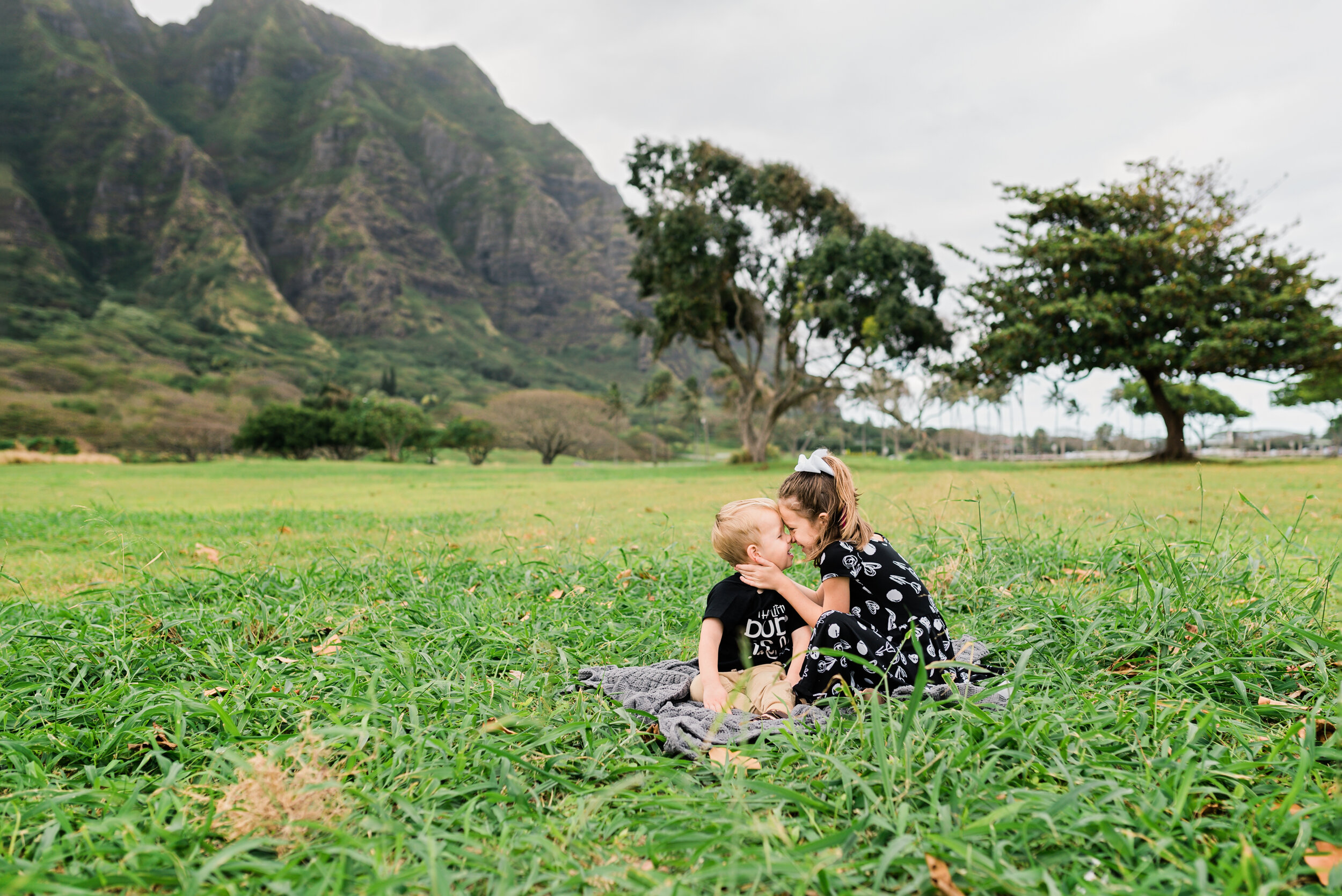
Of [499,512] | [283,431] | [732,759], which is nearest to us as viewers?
[732,759]

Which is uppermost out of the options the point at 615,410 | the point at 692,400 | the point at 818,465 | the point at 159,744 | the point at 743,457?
the point at 692,400

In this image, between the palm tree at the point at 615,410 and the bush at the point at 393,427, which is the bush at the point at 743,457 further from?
the palm tree at the point at 615,410

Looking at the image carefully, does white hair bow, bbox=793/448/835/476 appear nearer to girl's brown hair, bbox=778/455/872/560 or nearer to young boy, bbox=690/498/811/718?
girl's brown hair, bbox=778/455/872/560

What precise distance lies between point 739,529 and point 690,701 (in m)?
0.72

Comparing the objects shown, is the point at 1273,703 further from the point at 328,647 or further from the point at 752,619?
the point at 328,647

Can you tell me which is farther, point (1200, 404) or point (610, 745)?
point (1200, 404)

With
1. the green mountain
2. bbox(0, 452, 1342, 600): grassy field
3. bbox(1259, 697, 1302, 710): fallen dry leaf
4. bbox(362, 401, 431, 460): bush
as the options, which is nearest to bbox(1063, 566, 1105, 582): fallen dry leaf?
bbox(0, 452, 1342, 600): grassy field

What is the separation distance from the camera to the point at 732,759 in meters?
1.98

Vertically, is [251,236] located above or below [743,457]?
above

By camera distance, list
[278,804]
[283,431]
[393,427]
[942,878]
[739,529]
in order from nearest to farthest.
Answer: [942,878]
[278,804]
[739,529]
[283,431]
[393,427]

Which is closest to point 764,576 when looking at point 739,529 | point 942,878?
point 739,529

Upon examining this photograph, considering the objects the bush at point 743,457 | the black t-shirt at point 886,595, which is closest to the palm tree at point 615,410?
the bush at point 743,457

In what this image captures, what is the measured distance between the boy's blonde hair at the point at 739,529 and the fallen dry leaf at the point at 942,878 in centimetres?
143

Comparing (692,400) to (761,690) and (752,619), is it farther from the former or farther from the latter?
(761,690)
